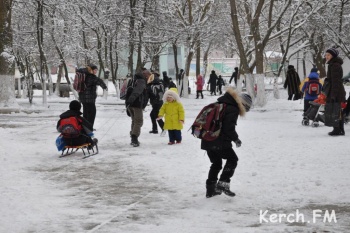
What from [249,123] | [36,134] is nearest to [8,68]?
[36,134]

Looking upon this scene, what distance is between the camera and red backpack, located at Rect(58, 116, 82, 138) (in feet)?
36.0

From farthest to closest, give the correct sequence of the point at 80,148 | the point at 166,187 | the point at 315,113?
the point at 315,113
the point at 80,148
the point at 166,187

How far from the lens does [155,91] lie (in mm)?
14969

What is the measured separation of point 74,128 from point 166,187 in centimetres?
353

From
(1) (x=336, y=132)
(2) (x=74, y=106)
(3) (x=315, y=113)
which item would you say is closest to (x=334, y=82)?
(1) (x=336, y=132)

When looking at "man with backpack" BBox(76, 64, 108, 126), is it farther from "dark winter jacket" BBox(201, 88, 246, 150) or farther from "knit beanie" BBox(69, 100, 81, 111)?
"dark winter jacket" BBox(201, 88, 246, 150)

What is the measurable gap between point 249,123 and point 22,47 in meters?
21.6

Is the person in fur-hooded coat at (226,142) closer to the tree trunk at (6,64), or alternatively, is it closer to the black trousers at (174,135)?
the black trousers at (174,135)

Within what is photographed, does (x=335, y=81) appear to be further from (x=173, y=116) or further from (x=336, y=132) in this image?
(x=173, y=116)

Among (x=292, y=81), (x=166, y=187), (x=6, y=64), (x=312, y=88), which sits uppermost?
(x=6, y=64)

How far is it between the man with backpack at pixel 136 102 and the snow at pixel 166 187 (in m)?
0.40

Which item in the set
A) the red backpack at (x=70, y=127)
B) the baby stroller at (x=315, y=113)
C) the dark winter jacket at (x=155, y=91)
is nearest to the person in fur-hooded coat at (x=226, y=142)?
the red backpack at (x=70, y=127)

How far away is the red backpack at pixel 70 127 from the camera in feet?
36.0

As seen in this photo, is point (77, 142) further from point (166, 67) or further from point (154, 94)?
point (166, 67)
